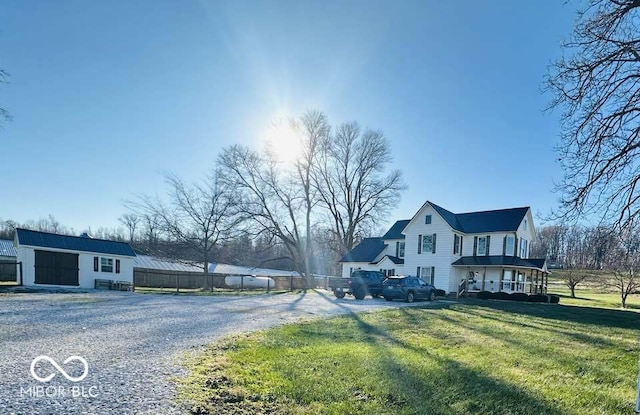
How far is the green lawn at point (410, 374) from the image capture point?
408 centimetres

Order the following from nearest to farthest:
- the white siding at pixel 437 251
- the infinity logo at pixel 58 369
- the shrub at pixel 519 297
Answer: the infinity logo at pixel 58 369 < the shrub at pixel 519 297 < the white siding at pixel 437 251

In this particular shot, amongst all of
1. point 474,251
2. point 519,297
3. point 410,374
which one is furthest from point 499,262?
point 410,374

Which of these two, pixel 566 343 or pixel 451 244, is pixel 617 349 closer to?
pixel 566 343

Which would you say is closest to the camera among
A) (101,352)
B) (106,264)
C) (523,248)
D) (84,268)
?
(101,352)

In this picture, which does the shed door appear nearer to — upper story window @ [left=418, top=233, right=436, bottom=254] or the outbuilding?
the outbuilding

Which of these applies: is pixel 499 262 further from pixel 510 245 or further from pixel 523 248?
pixel 523 248

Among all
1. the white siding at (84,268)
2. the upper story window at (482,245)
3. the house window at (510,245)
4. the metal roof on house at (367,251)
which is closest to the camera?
the white siding at (84,268)

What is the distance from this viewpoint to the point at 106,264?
25.8 metres

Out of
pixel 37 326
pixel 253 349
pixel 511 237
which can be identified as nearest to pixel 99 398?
pixel 253 349

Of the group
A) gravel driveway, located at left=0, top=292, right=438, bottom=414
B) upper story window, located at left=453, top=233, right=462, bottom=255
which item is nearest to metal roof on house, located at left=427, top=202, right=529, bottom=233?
upper story window, located at left=453, top=233, right=462, bottom=255

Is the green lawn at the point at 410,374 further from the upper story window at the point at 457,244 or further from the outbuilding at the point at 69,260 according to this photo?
the outbuilding at the point at 69,260

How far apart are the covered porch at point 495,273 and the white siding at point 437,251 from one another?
0.71m

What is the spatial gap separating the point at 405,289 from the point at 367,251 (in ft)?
50.7

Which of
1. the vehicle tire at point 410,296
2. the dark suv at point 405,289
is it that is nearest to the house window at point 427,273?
the dark suv at point 405,289
